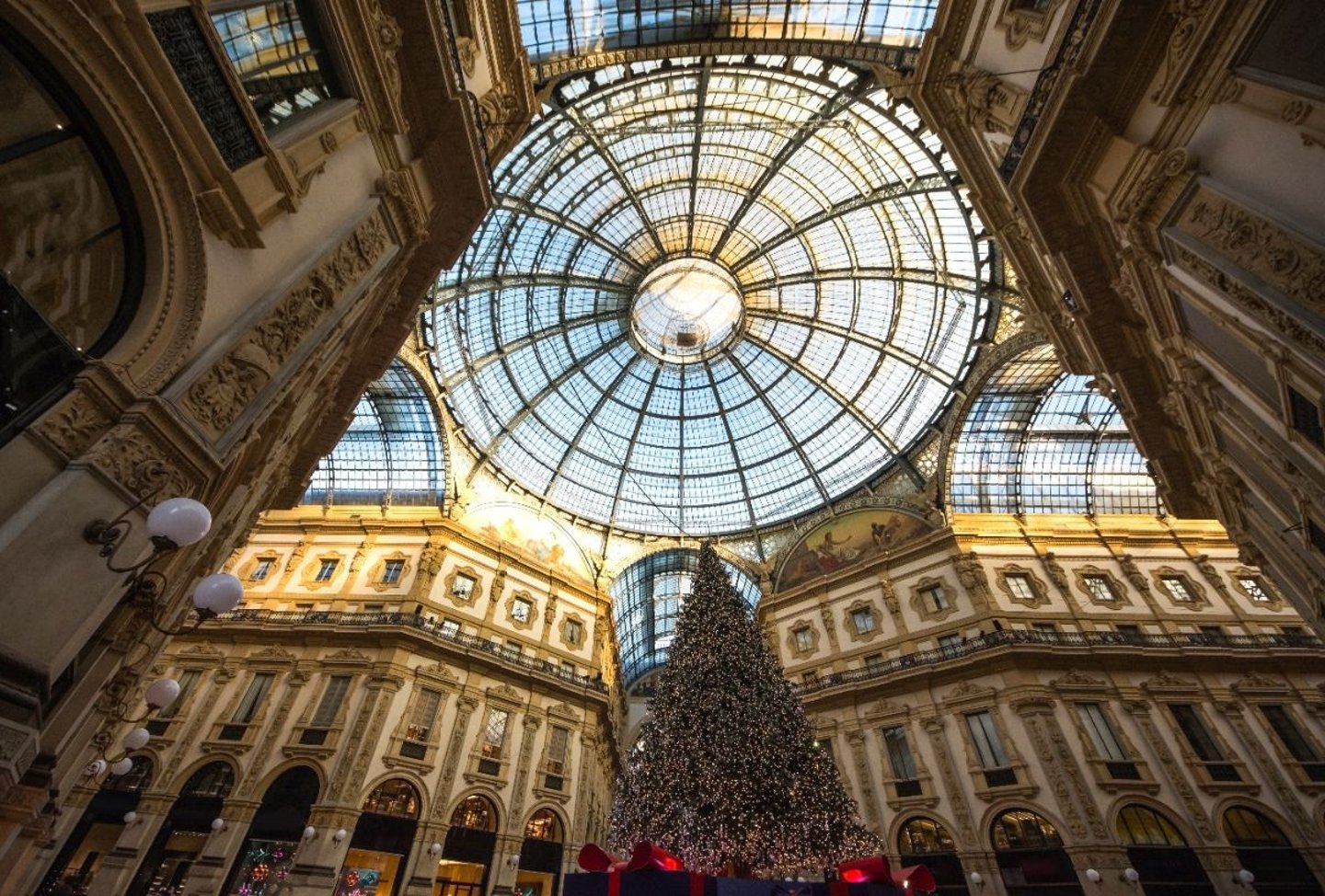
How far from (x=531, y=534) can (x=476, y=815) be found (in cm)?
1592

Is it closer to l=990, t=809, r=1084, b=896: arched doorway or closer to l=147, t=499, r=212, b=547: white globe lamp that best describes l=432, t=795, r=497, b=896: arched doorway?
l=990, t=809, r=1084, b=896: arched doorway

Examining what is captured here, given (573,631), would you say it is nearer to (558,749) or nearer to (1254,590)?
(558,749)

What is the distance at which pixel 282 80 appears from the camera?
330 inches

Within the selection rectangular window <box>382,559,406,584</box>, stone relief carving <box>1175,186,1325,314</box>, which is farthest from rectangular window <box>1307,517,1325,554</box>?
rectangular window <box>382,559,406,584</box>

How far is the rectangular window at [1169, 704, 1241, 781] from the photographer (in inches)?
805

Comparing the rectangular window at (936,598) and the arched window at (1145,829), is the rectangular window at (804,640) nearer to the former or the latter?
the rectangular window at (936,598)

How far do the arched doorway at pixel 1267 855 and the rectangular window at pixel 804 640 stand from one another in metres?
16.6

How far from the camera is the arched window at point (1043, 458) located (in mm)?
31156

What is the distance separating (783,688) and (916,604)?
1589cm

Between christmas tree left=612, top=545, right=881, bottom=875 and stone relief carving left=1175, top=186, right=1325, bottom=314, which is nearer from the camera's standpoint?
stone relief carving left=1175, top=186, right=1325, bottom=314

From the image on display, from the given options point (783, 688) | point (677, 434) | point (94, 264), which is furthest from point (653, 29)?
point (677, 434)

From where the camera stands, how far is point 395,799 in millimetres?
20875

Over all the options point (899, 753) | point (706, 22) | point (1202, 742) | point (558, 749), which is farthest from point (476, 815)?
point (706, 22)

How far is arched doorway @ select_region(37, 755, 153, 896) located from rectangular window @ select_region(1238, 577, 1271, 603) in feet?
153
